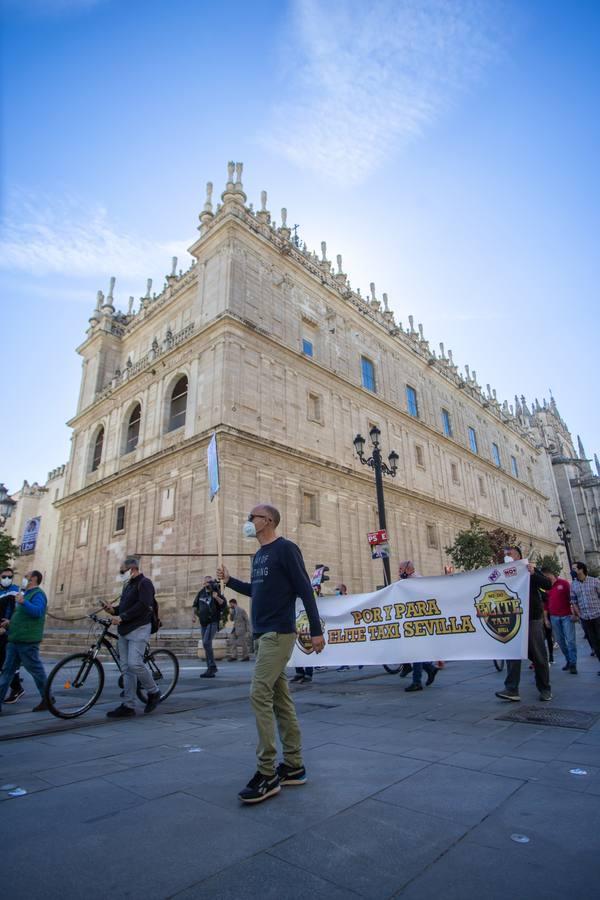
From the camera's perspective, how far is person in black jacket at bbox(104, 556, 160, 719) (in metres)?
5.89

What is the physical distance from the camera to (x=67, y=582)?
25.0 metres

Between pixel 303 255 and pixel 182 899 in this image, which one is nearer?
pixel 182 899

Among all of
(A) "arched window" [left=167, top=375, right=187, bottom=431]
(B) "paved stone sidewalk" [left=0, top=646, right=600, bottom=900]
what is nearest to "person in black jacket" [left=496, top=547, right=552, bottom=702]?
(B) "paved stone sidewalk" [left=0, top=646, right=600, bottom=900]

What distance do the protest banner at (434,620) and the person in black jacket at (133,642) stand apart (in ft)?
8.91

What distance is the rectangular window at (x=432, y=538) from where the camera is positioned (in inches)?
1088

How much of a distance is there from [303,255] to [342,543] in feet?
50.6

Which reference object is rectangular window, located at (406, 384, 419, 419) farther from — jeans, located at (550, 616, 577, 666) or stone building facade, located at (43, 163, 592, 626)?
jeans, located at (550, 616, 577, 666)

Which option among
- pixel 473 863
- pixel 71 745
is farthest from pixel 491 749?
pixel 71 745

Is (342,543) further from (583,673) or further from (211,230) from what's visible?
(211,230)

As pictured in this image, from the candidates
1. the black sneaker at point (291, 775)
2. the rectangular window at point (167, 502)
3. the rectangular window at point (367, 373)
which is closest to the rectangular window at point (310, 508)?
the rectangular window at point (167, 502)

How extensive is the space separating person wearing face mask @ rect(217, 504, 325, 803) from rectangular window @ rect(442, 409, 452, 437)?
32.6m

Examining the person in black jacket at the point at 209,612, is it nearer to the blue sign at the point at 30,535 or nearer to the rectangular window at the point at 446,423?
the rectangular window at the point at 446,423

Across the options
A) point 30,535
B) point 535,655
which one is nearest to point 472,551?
point 535,655

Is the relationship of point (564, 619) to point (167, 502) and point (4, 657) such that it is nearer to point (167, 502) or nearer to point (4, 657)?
point (4, 657)
